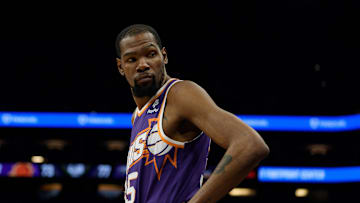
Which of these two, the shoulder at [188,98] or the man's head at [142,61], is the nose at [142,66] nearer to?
the man's head at [142,61]

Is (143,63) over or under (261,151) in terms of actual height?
over

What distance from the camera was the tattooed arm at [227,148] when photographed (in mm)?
1498

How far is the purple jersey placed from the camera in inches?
68.6

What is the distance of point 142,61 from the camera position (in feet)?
6.42

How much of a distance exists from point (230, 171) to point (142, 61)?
2.26 ft

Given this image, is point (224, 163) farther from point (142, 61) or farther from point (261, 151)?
point (142, 61)

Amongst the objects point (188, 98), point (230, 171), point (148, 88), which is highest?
point (148, 88)

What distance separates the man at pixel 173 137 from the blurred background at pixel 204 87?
9198 millimetres

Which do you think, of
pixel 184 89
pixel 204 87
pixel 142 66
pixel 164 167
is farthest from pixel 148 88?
pixel 204 87

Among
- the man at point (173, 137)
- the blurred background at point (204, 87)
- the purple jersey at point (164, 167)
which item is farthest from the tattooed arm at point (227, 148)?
the blurred background at point (204, 87)

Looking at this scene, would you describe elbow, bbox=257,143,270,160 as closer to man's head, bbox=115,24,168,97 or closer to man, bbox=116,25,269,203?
man, bbox=116,25,269,203

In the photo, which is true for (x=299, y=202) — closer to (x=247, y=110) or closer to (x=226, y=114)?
(x=247, y=110)

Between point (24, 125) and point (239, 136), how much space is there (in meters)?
11.6

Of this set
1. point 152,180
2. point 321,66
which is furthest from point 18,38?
point 152,180
